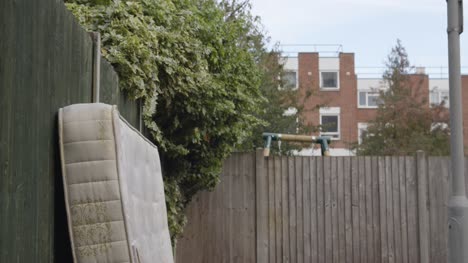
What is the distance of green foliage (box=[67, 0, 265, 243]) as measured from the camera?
463 centimetres

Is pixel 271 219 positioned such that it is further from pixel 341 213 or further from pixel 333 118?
pixel 333 118

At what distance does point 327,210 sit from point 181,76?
13.3 ft

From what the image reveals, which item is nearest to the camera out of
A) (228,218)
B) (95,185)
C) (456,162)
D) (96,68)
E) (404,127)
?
(95,185)

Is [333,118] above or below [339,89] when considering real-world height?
below

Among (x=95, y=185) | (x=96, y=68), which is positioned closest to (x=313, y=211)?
(x=96, y=68)

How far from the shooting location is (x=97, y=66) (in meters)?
3.66

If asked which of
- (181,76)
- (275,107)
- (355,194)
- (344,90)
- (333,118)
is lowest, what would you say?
(355,194)

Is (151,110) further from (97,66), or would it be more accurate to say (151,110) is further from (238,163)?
(238,163)

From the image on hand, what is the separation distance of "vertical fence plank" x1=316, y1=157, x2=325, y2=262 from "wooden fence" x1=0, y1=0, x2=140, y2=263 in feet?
19.6

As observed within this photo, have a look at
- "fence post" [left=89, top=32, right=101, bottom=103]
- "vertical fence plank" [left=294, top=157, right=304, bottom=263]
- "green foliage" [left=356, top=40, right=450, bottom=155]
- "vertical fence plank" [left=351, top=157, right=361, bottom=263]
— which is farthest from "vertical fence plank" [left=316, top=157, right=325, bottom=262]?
"green foliage" [left=356, top=40, right=450, bottom=155]

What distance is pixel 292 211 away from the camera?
8727 millimetres

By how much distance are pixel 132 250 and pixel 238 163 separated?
19.9 feet

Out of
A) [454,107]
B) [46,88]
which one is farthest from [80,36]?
[454,107]

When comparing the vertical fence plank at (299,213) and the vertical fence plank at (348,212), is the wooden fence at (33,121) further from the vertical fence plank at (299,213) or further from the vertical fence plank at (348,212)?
the vertical fence plank at (348,212)
